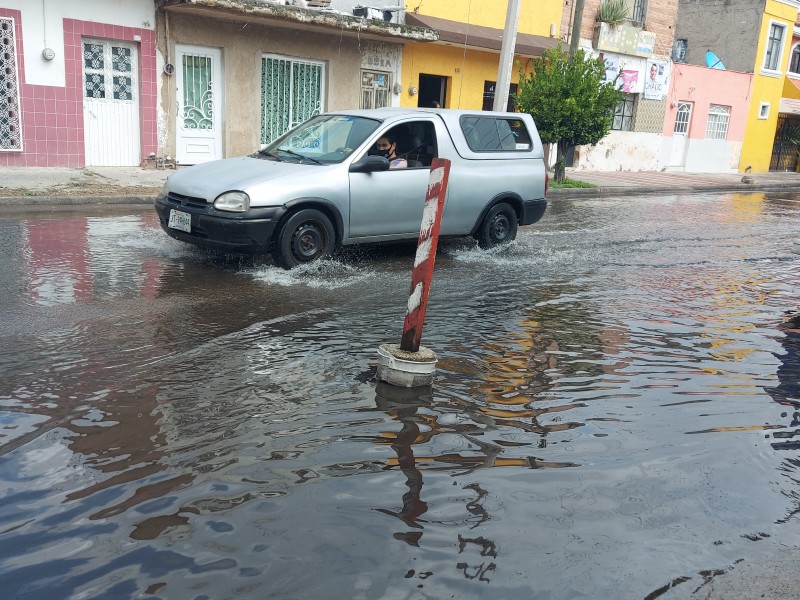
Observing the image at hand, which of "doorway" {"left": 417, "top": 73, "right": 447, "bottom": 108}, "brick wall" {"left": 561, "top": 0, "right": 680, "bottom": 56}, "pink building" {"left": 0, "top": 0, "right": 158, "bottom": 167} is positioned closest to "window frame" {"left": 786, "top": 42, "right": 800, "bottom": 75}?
"brick wall" {"left": 561, "top": 0, "right": 680, "bottom": 56}

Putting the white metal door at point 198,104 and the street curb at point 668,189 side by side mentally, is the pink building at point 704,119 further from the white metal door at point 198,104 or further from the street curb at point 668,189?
the white metal door at point 198,104

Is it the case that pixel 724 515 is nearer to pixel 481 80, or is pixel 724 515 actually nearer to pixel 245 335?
pixel 245 335

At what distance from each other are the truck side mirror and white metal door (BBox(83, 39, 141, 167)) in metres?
10.0

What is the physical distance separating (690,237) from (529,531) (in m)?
10.9

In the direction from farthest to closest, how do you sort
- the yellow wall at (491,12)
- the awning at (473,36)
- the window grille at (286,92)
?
the yellow wall at (491,12), the awning at (473,36), the window grille at (286,92)

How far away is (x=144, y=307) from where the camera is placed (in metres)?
6.38

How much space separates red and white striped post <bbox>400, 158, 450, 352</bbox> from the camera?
16.5ft

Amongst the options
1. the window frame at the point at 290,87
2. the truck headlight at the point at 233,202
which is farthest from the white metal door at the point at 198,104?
the truck headlight at the point at 233,202

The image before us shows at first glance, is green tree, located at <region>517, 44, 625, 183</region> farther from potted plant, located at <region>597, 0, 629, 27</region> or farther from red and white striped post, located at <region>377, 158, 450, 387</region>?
red and white striped post, located at <region>377, 158, 450, 387</region>

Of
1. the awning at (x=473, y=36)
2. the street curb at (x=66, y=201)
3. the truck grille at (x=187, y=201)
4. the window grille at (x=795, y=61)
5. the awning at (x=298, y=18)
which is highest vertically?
the window grille at (x=795, y=61)

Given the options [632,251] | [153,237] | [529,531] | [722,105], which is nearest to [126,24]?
[153,237]

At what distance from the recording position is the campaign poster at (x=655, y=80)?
95.7 feet

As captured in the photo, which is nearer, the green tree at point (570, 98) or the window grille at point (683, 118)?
the green tree at point (570, 98)

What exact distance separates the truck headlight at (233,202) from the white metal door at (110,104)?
10003 mm
